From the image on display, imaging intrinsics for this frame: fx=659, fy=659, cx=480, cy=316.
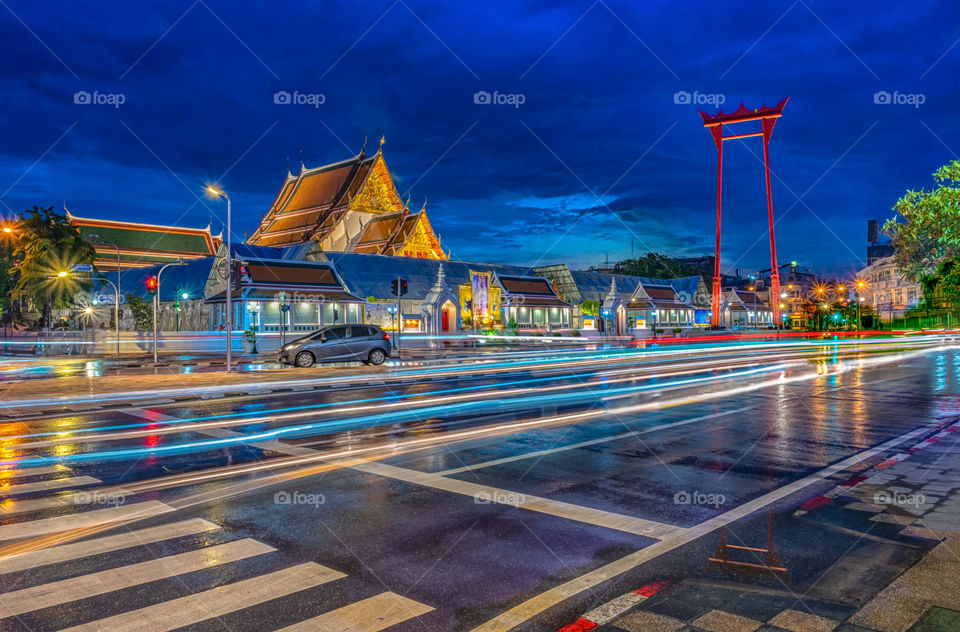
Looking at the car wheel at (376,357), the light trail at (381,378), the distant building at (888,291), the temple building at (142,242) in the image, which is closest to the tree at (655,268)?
the distant building at (888,291)

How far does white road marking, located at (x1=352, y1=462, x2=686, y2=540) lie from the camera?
5.67m

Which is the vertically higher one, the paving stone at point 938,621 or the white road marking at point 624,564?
the white road marking at point 624,564

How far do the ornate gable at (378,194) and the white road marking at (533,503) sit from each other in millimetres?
61475

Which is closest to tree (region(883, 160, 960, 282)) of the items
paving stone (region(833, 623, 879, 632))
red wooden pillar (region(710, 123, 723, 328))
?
paving stone (region(833, 623, 879, 632))

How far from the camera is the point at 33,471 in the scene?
8055 millimetres

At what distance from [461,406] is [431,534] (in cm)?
794

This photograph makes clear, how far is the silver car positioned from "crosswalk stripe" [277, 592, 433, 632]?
72.4 feet

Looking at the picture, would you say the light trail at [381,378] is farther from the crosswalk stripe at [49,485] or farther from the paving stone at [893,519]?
the paving stone at [893,519]

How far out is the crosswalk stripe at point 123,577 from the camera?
4.24m
